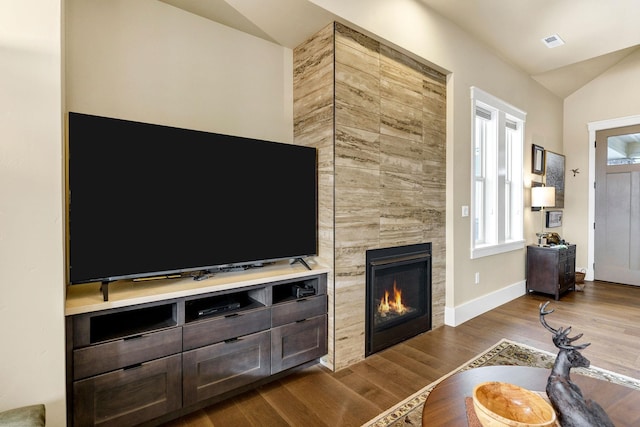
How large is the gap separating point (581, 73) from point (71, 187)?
6608mm

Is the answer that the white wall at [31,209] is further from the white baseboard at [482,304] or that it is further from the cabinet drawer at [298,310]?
the white baseboard at [482,304]

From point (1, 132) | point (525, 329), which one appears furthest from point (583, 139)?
point (1, 132)

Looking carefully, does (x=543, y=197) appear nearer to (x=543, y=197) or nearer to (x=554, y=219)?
(x=543, y=197)

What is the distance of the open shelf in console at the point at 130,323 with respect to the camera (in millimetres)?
1646

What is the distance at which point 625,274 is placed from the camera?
495 centimetres

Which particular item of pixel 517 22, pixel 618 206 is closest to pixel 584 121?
pixel 618 206

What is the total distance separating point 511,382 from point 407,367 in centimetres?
127

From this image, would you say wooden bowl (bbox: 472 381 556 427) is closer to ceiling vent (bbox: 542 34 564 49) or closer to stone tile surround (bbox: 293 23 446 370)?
stone tile surround (bbox: 293 23 446 370)

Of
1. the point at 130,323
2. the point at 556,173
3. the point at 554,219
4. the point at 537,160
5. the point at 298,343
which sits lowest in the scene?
the point at 298,343

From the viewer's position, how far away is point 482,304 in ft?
12.1

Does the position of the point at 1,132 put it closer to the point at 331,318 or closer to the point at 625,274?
the point at 331,318

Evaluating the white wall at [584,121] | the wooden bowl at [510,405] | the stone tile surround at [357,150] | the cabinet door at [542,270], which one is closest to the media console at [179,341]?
the stone tile surround at [357,150]

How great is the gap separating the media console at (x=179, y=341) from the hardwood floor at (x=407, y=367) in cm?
14

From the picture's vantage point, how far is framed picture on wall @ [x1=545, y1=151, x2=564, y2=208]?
4984 millimetres
